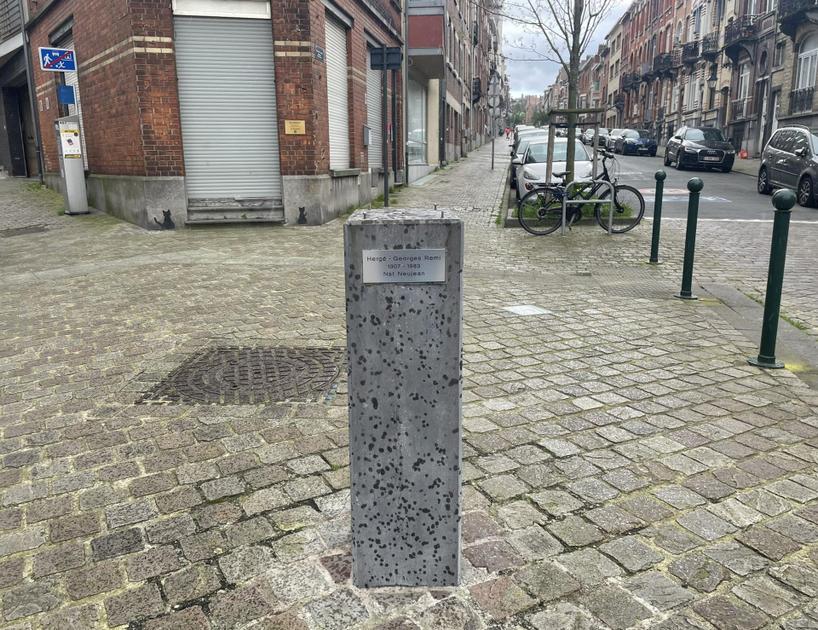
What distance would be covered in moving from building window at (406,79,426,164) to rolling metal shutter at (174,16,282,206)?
9.56 metres

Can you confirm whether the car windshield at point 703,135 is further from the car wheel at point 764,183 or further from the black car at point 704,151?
the car wheel at point 764,183

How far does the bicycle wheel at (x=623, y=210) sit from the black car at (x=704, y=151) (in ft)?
55.2

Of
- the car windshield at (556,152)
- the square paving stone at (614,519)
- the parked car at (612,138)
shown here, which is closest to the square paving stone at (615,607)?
the square paving stone at (614,519)

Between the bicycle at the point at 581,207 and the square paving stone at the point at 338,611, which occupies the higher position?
the bicycle at the point at 581,207

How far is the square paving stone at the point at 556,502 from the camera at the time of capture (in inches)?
118

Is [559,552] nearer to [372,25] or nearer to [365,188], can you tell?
[365,188]

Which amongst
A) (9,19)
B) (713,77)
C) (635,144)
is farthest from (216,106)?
(713,77)

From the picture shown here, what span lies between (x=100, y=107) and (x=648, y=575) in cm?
1448

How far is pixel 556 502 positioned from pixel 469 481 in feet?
1.39

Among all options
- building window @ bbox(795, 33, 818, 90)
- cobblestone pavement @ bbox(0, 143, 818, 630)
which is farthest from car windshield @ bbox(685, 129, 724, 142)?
cobblestone pavement @ bbox(0, 143, 818, 630)

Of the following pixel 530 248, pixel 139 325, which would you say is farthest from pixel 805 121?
pixel 139 325

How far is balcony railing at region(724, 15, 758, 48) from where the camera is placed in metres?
36.1

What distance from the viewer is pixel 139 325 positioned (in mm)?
6133

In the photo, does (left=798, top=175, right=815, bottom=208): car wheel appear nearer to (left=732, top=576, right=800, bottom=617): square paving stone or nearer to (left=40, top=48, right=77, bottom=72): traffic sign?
(left=732, top=576, right=800, bottom=617): square paving stone
